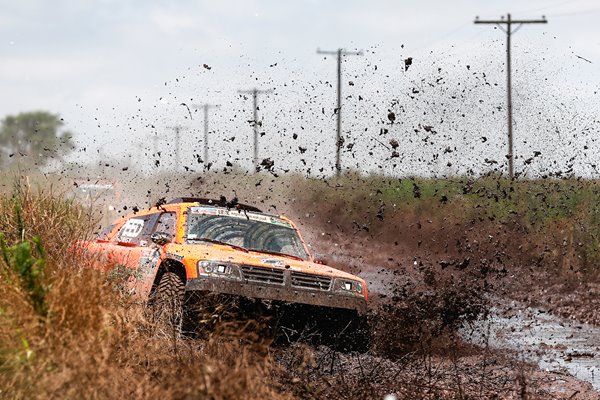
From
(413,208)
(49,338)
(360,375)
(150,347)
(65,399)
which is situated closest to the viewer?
(65,399)

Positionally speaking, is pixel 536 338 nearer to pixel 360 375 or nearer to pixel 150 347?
pixel 360 375

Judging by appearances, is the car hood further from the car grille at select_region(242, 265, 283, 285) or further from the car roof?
the car roof

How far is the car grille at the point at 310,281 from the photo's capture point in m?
8.77

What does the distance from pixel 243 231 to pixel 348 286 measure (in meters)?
1.57

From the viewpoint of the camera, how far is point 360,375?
313 inches

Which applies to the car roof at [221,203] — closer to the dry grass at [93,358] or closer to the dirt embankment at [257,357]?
the dirt embankment at [257,357]

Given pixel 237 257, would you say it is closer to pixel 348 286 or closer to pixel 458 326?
pixel 348 286

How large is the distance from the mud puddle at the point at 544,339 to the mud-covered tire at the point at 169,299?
3.08 meters

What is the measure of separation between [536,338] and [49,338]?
8186mm

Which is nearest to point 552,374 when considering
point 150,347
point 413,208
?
point 150,347

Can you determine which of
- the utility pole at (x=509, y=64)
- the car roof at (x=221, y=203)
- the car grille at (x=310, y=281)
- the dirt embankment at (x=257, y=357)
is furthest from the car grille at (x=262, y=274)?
the utility pole at (x=509, y=64)

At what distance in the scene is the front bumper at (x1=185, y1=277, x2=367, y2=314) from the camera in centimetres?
835

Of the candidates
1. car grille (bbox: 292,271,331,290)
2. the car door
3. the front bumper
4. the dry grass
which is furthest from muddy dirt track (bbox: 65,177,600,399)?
the car door

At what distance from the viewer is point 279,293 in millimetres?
8562
